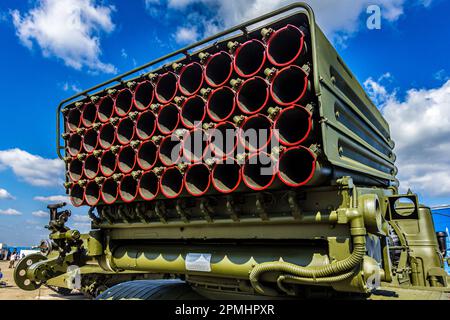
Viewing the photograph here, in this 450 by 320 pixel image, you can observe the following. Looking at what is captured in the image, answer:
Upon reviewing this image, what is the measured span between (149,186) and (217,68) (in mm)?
1457

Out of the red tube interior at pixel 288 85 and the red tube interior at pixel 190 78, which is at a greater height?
the red tube interior at pixel 190 78

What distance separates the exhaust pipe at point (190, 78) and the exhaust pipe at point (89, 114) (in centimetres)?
146

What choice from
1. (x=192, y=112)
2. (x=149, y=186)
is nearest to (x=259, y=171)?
(x=192, y=112)

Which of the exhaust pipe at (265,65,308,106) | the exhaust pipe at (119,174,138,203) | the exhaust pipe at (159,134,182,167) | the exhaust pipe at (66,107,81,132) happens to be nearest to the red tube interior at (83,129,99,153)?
the exhaust pipe at (66,107,81,132)

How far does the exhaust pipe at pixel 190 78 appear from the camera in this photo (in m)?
3.76

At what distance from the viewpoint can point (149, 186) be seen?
4023 mm

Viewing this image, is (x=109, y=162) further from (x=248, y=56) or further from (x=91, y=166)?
(x=248, y=56)

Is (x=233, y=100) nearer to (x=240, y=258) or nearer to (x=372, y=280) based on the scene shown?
(x=240, y=258)

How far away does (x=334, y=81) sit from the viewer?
3.37 meters

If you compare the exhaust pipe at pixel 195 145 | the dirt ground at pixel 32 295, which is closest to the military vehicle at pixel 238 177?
the exhaust pipe at pixel 195 145

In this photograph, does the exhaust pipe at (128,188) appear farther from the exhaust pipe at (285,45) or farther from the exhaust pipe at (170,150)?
the exhaust pipe at (285,45)

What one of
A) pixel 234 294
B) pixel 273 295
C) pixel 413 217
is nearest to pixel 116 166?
pixel 234 294

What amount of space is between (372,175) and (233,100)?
6.78 ft

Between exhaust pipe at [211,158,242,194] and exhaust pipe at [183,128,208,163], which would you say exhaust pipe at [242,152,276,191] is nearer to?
exhaust pipe at [211,158,242,194]
